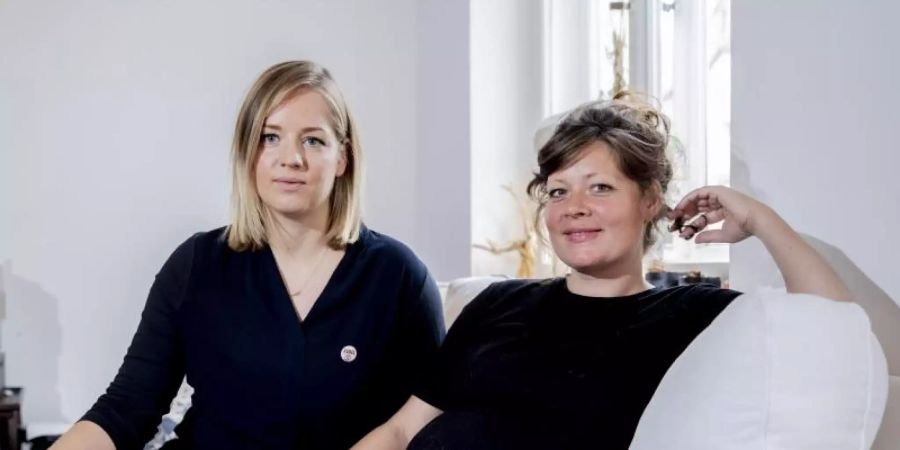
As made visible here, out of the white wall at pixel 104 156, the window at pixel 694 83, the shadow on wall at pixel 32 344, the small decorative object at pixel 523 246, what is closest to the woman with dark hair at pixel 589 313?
the window at pixel 694 83

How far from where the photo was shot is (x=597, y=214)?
1548 mm

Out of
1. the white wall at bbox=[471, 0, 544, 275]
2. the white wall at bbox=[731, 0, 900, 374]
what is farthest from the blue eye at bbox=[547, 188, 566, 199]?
the white wall at bbox=[471, 0, 544, 275]

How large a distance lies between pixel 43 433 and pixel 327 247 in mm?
2237

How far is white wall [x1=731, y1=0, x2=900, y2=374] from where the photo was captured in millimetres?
1410

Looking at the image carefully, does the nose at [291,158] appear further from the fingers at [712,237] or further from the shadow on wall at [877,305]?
the shadow on wall at [877,305]

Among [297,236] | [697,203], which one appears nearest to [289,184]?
[297,236]

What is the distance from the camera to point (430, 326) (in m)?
1.89

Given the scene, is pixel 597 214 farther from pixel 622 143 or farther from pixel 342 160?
pixel 342 160

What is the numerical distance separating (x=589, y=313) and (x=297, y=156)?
598mm

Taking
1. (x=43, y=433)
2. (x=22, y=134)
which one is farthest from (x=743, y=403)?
(x=22, y=134)

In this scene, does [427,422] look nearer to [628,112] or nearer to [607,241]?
[607,241]

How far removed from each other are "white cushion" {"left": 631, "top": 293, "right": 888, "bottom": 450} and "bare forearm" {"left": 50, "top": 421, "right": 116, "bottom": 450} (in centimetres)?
103

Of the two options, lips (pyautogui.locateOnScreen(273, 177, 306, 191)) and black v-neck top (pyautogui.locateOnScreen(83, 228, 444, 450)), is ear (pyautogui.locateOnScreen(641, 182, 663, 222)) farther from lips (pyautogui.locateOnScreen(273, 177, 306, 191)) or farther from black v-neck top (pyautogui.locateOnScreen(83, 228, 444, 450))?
lips (pyautogui.locateOnScreen(273, 177, 306, 191))

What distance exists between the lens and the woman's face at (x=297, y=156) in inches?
70.8
